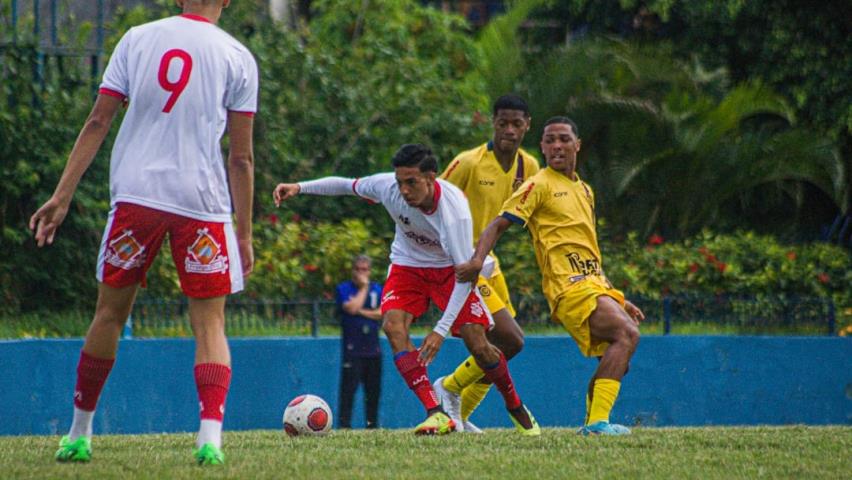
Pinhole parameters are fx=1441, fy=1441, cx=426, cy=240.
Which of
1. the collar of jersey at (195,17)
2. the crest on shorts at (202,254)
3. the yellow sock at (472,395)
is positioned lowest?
the yellow sock at (472,395)

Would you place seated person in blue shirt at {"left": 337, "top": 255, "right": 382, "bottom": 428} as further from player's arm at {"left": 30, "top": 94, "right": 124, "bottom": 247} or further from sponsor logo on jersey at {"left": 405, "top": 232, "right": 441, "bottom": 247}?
player's arm at {"left": 30, "top": 94, "right": 124, "bottom": 247}

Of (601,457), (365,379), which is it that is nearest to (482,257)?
(601,457)

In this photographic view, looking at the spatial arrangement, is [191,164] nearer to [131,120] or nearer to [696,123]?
[131,120]

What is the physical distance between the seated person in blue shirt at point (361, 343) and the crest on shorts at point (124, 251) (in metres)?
7.40

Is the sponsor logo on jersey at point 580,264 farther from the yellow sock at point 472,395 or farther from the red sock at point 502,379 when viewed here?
the yellow sock at point 472,395

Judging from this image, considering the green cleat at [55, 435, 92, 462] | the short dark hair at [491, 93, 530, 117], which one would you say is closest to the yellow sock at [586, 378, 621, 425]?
the short dark hair at [491, 93, 530, 117]

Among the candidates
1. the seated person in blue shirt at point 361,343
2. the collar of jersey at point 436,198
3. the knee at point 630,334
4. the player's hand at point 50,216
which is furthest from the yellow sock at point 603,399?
the seated person in blue shirt at point 361,343

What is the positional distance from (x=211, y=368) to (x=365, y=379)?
7.34 m

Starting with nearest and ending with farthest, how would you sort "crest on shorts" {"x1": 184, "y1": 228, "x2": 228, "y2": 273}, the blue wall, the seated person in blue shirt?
"crest on shorts" {"x1": 184, "y1": 228, "x2": 228, "y2": 273} < the blue wall < the seated person in blue shirt

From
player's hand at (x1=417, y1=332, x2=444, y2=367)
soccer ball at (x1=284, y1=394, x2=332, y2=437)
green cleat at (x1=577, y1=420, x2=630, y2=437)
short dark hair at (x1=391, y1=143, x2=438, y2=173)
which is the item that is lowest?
soccer ball at (x1=284, y1=394, x2=332, y2=437)

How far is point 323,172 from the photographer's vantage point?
17953mm

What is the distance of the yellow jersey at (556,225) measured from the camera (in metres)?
8.66

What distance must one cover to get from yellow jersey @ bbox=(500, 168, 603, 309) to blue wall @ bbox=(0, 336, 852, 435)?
515cm

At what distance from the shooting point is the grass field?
235 inches
